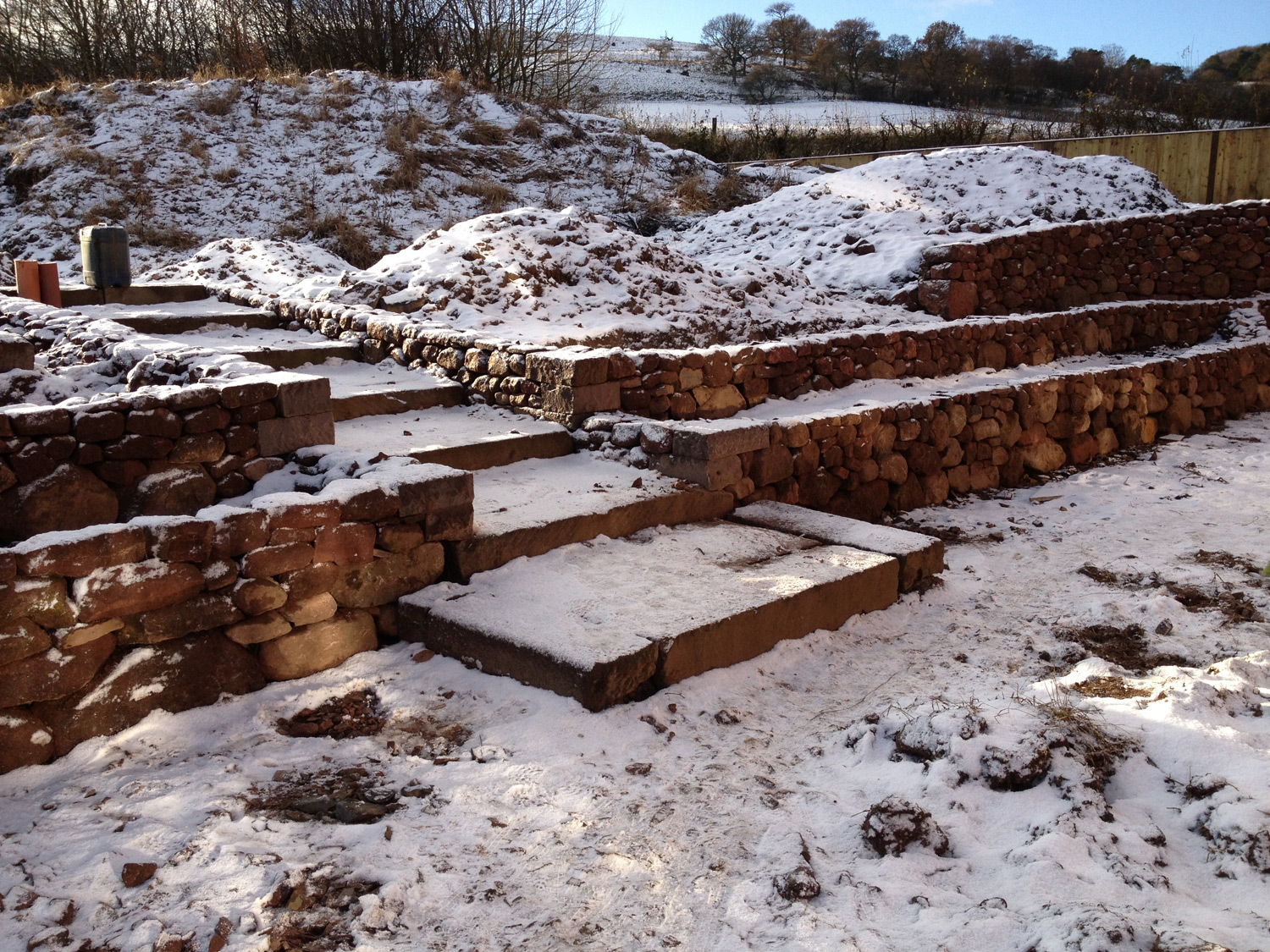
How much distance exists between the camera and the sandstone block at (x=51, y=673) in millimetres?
3250

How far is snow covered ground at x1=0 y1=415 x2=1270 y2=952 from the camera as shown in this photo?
254cm

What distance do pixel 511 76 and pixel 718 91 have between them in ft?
59.8

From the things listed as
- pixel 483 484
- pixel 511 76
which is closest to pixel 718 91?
pixel 511 76

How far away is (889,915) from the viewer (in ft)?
8.46

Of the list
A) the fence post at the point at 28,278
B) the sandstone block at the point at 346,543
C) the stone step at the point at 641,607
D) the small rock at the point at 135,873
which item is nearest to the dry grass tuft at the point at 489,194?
the fence post at the point at 28,278

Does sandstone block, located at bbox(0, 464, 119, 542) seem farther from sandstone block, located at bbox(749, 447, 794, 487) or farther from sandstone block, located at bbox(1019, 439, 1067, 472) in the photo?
sandstone block, located at bbox(1019, 439, 1067, 472)

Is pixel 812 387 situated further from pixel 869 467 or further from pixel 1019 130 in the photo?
pixel 1019 130

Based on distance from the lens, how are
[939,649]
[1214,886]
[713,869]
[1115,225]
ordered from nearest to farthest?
[1214,886] → [713,869] → [939,649] → [1115,225]

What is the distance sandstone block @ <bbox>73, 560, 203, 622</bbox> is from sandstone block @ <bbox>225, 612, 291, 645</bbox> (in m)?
0.23

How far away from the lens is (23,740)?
326cm

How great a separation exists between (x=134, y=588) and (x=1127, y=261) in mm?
12133

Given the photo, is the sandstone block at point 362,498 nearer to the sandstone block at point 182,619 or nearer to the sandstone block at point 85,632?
the sandstone block at point 182,619

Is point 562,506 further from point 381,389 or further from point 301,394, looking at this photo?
point 381,389

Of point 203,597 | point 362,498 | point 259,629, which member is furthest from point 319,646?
point 362,498
